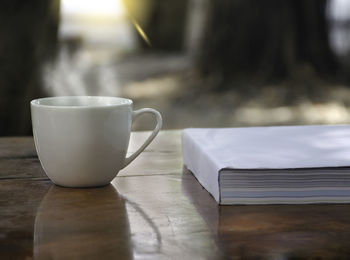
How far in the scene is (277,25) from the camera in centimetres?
383

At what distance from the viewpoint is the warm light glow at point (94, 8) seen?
5.08 meters

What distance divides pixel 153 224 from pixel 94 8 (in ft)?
17.5

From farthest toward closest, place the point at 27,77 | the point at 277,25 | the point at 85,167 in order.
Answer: the point at 277,25 < the point at 27,77 < the point at 85,167

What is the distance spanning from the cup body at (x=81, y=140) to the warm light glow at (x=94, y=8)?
4305mm

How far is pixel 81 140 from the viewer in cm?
54

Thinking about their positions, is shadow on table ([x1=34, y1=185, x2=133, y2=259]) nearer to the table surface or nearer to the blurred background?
the table surface

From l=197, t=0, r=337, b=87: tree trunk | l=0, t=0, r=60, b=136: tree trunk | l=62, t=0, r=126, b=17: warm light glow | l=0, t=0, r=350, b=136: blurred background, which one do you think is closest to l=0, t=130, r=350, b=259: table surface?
l=0, t=0, r=60, b=136: tree trunk

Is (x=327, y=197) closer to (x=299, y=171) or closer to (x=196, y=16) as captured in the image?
(x=299, y=171)

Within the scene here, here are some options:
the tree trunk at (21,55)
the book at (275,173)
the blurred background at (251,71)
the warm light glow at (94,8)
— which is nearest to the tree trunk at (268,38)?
the blurred background at (251,71)

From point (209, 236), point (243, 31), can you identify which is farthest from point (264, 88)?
point (209, 236)

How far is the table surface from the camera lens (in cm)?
40

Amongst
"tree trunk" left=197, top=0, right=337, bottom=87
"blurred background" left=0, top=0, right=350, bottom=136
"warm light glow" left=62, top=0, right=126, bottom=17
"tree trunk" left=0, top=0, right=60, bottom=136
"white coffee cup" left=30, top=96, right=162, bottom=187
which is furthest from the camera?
"warm light glow" left=62, top=0, right=126, bottom=17

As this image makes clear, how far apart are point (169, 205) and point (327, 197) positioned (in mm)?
142

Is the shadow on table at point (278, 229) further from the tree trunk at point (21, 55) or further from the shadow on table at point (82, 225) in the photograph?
the tree trunk at point (21, 55)
